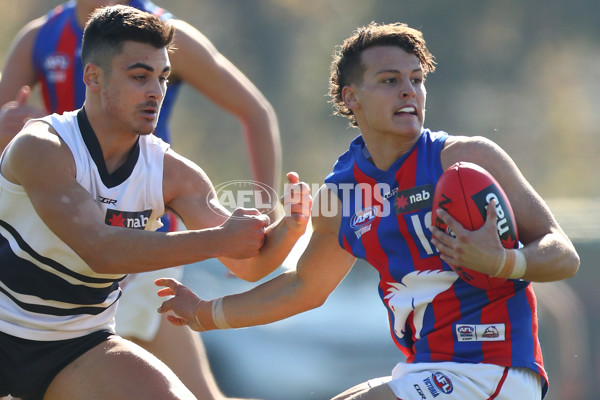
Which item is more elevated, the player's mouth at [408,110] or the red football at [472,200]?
the player's mouth at [408,110]

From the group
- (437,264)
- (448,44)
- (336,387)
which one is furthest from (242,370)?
(448,44)

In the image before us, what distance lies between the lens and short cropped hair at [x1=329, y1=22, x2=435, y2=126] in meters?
3.91

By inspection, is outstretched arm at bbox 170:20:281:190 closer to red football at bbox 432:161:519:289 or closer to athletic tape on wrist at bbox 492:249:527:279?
red football at bbox 432:161:519:289

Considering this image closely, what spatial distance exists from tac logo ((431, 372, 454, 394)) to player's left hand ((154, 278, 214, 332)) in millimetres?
1103

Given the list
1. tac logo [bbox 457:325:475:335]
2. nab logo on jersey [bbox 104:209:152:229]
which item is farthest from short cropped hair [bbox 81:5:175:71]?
tac logo [bbox 457:325:475:335]

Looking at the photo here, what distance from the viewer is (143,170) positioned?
3.85m

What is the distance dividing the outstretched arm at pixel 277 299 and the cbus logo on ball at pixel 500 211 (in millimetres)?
931

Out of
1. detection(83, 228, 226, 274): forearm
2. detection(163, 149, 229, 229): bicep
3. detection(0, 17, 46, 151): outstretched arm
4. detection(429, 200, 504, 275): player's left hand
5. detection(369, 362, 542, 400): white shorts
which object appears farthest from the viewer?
detection(0, 17, 46, 151): outstretched arm

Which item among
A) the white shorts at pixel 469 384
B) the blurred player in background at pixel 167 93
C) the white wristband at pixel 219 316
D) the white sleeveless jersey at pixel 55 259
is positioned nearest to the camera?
the white shorts at pixel 469 384

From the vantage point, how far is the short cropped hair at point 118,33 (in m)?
3.84

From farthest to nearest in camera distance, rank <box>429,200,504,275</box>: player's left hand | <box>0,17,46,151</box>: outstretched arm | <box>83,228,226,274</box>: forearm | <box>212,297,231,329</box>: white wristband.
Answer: <box>0,17,46,151</box>: outstretched arm → <box>212,297,231,329</box>: white wristband → <box>83,228,226,274</box>: forearm → <box>429,200,504,275</box>: player's left hand

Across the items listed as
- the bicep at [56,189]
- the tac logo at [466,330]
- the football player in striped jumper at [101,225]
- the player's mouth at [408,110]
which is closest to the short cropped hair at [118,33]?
the football player in striped jumper at [101,225]

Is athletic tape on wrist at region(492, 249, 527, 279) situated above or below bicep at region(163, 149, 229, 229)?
below

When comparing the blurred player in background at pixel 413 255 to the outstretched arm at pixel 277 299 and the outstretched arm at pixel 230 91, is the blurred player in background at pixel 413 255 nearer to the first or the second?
the outstretched arm at pixel 277 299
